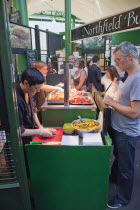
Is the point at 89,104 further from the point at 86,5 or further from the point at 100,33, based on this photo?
the point at 86,5

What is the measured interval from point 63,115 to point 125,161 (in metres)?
1.04

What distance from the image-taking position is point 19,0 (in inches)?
225

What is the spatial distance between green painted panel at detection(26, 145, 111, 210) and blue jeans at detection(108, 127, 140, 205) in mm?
383

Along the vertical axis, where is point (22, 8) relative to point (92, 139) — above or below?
above

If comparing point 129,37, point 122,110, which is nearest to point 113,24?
point 122,110

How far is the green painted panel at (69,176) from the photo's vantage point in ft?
5.24

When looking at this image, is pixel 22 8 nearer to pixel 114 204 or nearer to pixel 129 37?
pixel 129 37

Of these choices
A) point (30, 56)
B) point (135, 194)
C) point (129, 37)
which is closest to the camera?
point (135, 194)

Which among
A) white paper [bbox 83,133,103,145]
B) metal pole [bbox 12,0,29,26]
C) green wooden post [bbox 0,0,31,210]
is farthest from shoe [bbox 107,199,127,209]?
metal pole [bbox 12,0,29,26]

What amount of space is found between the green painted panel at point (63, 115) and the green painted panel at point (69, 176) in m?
0.85

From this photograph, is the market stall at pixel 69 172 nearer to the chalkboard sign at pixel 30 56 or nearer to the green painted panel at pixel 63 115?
the green painted panel at pixel 63 115

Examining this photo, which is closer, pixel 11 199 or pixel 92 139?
pixel 11 199

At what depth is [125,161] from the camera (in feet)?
6.35

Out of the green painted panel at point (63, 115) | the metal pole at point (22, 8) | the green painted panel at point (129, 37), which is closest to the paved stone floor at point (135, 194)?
the green painted panel at point (63, 115)
